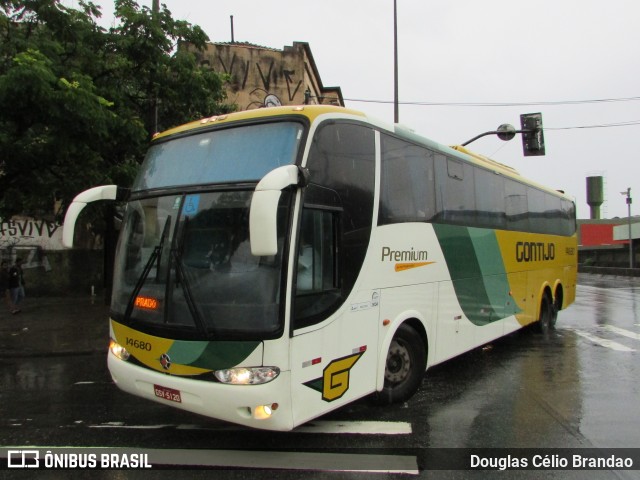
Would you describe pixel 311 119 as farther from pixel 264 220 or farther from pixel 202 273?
pixel 202 273

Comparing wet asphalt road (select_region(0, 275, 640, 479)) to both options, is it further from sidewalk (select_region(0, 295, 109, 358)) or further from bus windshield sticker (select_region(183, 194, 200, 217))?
bus windshield sticker (select_region(183, 194, 200, 217))

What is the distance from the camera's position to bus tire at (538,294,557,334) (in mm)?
10820

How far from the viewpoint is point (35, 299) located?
56.5 ft

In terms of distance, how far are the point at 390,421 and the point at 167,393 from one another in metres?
2.36

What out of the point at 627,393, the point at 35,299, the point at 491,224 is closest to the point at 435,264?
the point at 491,224

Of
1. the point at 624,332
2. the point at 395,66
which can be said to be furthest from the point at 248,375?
the point at 395,66

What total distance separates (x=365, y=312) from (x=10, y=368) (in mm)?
6809

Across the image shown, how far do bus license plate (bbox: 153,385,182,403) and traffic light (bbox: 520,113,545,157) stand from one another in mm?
15847

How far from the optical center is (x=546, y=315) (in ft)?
36.4

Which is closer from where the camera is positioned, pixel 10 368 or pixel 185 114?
pixel 10 368

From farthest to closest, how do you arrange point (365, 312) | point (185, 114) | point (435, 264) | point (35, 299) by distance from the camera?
1. point (35, 299)
2. point (185, 114)
3. point (435, 264)
4. point (365, 312)

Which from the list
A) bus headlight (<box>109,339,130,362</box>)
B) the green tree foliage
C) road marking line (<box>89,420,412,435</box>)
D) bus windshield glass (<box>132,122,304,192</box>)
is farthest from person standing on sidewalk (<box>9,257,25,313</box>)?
bus windshield glass (<box>132,122,304,192</box>)

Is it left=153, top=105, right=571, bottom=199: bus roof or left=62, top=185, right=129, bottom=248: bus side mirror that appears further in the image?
left=62, top=185, right=129, bottom=248: bus side mirror

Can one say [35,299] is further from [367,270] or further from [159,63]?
[367,270]
